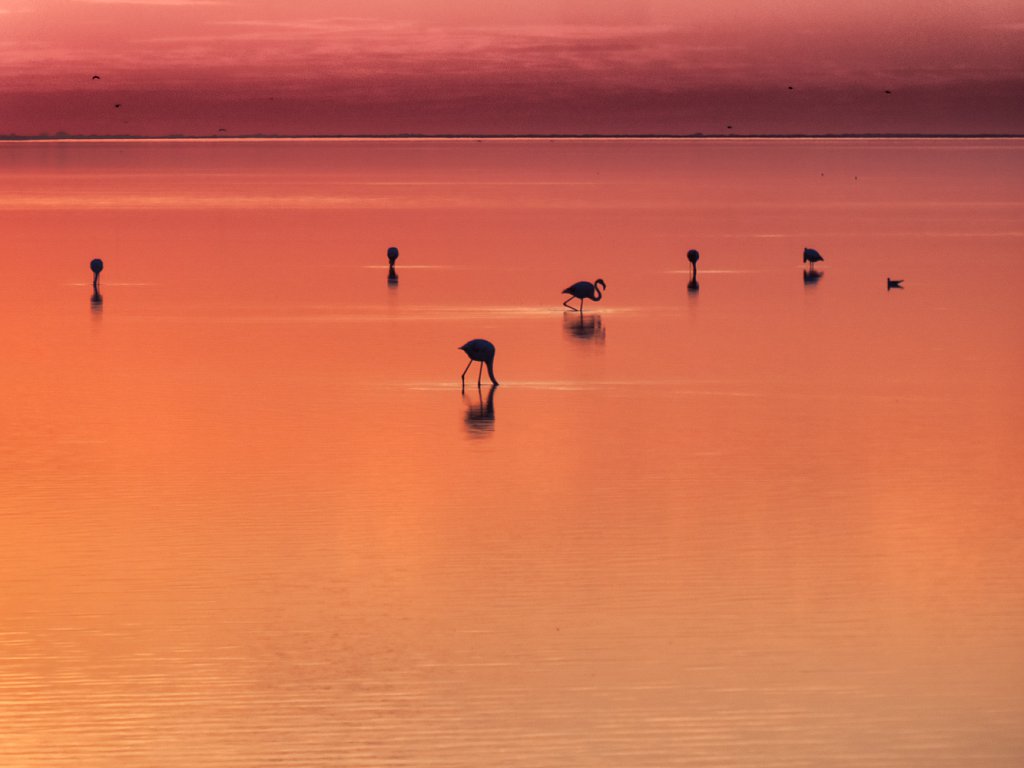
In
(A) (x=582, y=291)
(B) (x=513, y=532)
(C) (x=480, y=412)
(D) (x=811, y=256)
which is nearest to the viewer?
(B) (x=513, y=532)

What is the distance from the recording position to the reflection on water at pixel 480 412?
62.4ft

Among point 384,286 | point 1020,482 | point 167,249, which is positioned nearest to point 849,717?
point 1020,482

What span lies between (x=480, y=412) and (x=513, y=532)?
5.97 metres

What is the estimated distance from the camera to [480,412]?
2014 centimetres

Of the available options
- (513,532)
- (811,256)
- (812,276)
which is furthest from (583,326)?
(513,532)

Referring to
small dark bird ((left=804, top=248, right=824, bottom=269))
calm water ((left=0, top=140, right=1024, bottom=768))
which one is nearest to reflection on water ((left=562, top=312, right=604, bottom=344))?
calm water ((left=0, top=140, right=1024, bottom=768))

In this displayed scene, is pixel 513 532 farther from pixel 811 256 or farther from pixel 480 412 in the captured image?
pixel 811 256

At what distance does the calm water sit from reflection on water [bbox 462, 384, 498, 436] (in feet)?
0.27

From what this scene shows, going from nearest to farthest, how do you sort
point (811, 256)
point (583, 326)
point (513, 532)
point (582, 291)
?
point (513, 532) < point (583, 326) < point (582, 291) < point (811, 256)

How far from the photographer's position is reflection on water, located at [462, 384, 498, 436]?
62.4 ft

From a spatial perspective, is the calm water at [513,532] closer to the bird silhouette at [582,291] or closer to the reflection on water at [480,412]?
the reflection on water at [480,412]

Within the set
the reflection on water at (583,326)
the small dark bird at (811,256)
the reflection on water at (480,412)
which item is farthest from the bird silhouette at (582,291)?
the small dark bird at (811,256)

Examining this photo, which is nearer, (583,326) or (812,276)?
(583,326)

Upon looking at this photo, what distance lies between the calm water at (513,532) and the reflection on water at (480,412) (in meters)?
0.08
